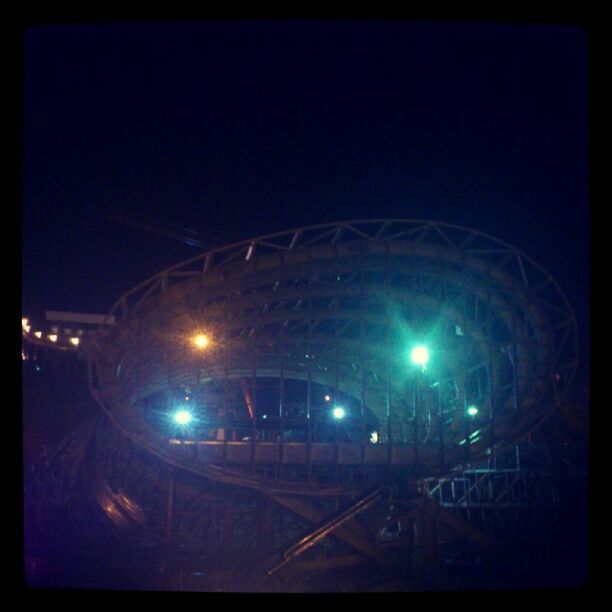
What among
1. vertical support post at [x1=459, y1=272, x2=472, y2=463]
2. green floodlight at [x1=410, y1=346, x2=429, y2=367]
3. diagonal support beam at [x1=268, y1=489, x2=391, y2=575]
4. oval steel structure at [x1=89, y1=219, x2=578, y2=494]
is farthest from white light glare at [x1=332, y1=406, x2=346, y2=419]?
diagonal support beam at [x1=268, y1=489, x2=391, y2=575]

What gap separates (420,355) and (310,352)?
3021mm

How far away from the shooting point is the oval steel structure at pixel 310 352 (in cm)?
1488

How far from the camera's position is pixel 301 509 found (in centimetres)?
1477

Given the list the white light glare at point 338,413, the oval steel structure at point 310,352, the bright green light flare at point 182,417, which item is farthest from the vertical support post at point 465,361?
the bright green light flare at point 182,417

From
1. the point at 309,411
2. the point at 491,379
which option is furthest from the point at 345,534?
the point at 491,379

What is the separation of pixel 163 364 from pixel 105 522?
4663mm

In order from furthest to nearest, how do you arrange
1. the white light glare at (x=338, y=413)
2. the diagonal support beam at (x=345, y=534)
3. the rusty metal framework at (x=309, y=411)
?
1. the white light glare at (x=338, y=413)
2. the rusty metal framework at (x=309, y=411)
3. the diagonal support beam at (x=345, y=534)

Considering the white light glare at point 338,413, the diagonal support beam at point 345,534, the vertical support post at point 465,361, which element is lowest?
the diagonal support beam at point 345,534

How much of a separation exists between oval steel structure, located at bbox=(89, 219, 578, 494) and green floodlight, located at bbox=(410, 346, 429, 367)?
0.17 metres

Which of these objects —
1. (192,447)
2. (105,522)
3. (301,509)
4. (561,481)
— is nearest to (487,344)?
(561,481)

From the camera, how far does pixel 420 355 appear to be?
16.7m

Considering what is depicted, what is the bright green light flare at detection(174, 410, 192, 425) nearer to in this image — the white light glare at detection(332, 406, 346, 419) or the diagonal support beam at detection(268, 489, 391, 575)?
the white light glare at detection(332, 406, 346, 419)

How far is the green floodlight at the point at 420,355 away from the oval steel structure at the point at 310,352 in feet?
0.55

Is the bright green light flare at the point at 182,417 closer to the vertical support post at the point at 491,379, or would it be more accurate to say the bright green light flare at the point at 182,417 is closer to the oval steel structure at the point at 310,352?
the oval steel structure at the point at 310,352
